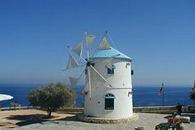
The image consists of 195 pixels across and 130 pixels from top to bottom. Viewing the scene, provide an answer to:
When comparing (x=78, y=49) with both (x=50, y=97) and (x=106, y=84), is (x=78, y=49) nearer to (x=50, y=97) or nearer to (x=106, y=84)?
(x=106, y=84)

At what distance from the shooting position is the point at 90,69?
17.0 m

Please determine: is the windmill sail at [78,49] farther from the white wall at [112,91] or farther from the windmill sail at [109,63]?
the windmill sail at [109,63]

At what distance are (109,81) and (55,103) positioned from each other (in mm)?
7094

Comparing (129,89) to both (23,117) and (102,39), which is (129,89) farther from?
(23,117)

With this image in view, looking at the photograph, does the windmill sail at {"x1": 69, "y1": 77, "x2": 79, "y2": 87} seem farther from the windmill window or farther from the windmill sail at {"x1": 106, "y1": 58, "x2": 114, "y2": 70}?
the windmill sail at {"x1": 106, "y1": 58, "x2": 114, "y2": 70}

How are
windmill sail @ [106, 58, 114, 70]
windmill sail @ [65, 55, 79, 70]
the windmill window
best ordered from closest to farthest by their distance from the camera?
1. windmill sail @ [106, 58, 114, 70]
2. the windmill window
3. windmill sail @ [65, 55, 79, 70]

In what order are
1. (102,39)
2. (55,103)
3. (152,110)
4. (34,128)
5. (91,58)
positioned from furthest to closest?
(152,110), (55,103), (91,58), (102,39), (34,128)

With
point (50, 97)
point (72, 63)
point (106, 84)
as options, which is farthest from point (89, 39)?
point (50, 97)

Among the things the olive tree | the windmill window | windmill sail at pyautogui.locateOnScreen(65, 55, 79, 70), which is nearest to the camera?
the windmill window

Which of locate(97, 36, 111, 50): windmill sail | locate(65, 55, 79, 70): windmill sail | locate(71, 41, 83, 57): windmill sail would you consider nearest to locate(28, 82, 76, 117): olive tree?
locate(65, 55, 79, 70): windmill sail

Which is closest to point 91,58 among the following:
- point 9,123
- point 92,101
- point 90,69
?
point 90,69

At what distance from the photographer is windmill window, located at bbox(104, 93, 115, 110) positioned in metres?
16.1

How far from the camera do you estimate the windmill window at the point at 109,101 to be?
52.8ft

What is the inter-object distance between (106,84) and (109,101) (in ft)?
4.83
